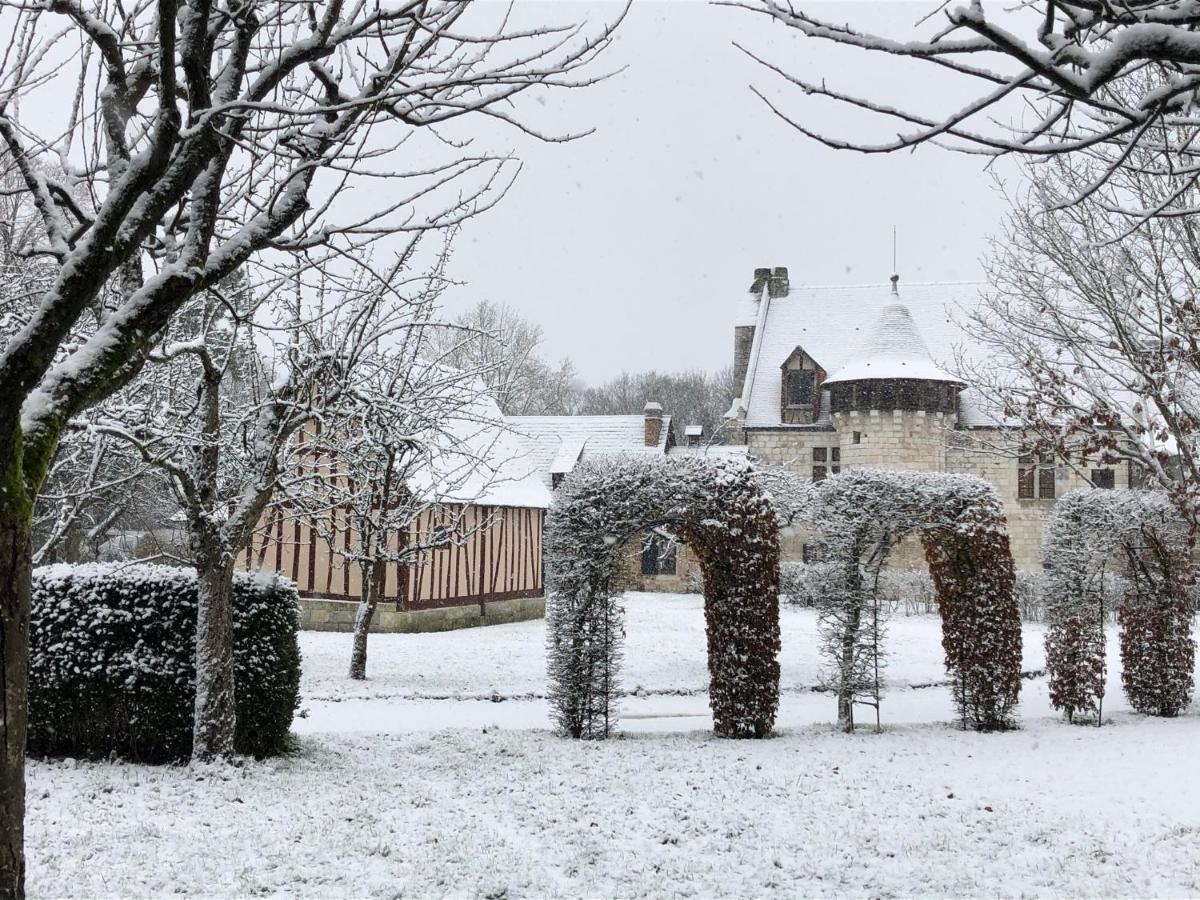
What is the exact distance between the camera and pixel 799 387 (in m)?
28.7

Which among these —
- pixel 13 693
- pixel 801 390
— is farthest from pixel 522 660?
pixel 801 390

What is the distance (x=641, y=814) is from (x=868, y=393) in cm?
2283

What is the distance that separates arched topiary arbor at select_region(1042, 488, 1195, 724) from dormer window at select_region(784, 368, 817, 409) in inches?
727

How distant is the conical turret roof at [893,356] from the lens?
2673 centimetres

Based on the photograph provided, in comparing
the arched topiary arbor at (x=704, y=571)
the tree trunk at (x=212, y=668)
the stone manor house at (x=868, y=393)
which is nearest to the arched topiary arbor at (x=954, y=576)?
the arched topiary arbor at (x=704, y=571)

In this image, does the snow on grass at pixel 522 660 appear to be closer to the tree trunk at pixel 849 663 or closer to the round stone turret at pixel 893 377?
the tree trunk at pixel 849 663

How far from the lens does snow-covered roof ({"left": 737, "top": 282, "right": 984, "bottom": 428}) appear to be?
94.5 feet

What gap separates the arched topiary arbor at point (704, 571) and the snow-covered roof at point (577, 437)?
19.0 m

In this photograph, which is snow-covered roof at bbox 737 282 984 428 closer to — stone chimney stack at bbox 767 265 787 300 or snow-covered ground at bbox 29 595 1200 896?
stone chimney stack at bbox 767 265 787 300

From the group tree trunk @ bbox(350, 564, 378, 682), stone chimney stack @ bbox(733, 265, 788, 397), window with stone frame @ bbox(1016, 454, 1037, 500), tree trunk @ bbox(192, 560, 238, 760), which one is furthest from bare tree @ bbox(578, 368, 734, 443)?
tree trunk @ bbox(192, 560, 238, 760)

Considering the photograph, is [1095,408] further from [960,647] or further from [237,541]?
[237,541]

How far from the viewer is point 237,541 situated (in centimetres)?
667

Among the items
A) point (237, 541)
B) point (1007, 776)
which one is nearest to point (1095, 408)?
point (1007, 776)

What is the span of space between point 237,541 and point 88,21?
439 centimetres
